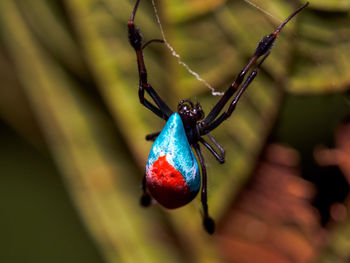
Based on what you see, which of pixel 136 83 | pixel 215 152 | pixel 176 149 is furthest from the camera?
pixel 136 83

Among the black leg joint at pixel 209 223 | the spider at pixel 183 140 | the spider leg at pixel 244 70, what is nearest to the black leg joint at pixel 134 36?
the spider at pixel 183 140

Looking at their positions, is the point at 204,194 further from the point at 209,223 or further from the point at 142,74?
the point at 142,74

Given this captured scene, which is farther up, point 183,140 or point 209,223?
point 183,140

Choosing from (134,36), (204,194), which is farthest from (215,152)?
(134,36)

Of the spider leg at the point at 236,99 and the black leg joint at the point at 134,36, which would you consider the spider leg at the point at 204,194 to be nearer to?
the spider leg at the point at 236,99

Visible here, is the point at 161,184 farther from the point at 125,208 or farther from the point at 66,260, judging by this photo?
the point at 66,260

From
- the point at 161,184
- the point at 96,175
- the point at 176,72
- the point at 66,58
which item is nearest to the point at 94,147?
the point at 96,175
